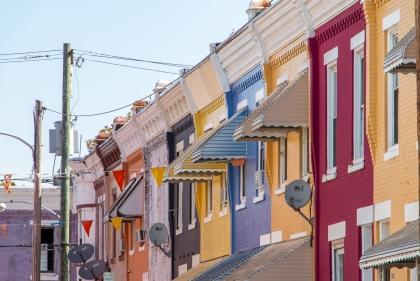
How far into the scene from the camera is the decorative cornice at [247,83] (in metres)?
25.6

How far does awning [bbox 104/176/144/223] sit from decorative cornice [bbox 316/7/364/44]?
1605cm

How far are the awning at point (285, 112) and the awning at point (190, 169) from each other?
4.07 meters

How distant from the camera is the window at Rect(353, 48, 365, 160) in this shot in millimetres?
20188

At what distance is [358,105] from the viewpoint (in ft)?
66.6

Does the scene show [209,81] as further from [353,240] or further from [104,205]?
[104,205]

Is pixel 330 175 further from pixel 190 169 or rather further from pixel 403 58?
pixel 190 169

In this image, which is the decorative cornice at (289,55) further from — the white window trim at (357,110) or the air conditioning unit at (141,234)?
the air conditioning unit at (141,234)

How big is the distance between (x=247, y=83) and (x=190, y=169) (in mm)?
2692

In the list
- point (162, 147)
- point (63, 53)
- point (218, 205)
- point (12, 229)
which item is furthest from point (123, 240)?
point (12, 229)

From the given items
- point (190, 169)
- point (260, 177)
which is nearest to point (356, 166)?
point (260, 177)

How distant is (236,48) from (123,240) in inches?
598

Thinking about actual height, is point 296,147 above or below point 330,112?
below

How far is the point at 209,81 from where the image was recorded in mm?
29062

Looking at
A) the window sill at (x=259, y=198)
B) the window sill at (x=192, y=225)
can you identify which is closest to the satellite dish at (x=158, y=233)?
the window sill at (x=192, y=225)
